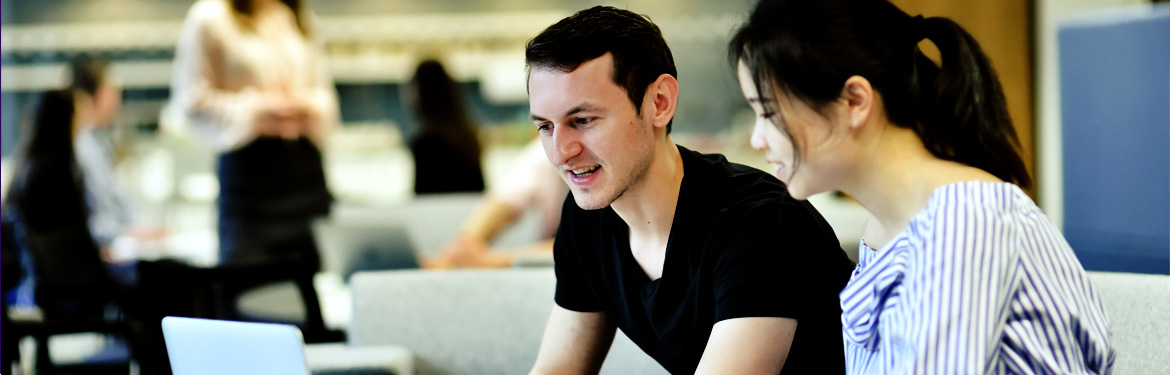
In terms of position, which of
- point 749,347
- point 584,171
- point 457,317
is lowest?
point 457,317

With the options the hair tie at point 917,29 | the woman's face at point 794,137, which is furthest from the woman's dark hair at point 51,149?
the hair tie at point 917,29

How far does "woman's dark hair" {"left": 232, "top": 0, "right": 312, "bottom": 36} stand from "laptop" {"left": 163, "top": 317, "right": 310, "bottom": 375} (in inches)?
68.9

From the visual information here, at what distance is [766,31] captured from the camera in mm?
1057

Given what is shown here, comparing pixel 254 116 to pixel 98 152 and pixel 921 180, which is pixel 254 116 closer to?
pixel 98 152

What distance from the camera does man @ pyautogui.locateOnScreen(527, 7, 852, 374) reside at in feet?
4.20

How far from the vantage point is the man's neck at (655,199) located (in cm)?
145

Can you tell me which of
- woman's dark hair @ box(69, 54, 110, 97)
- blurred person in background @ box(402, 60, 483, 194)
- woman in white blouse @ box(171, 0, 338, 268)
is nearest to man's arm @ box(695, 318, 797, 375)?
woman in white blouse @ box(171, 0, 338, 268)

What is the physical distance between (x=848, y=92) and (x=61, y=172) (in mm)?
3382

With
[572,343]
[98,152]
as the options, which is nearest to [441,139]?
[98,152]

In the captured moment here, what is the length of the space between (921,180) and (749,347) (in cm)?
33

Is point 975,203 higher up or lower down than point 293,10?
lower down

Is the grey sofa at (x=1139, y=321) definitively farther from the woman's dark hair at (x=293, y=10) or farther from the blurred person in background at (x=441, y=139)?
the blurred person in background at (x=441, y=139)

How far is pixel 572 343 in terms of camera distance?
1.61 m

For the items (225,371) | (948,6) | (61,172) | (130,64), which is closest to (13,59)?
(130,64)
